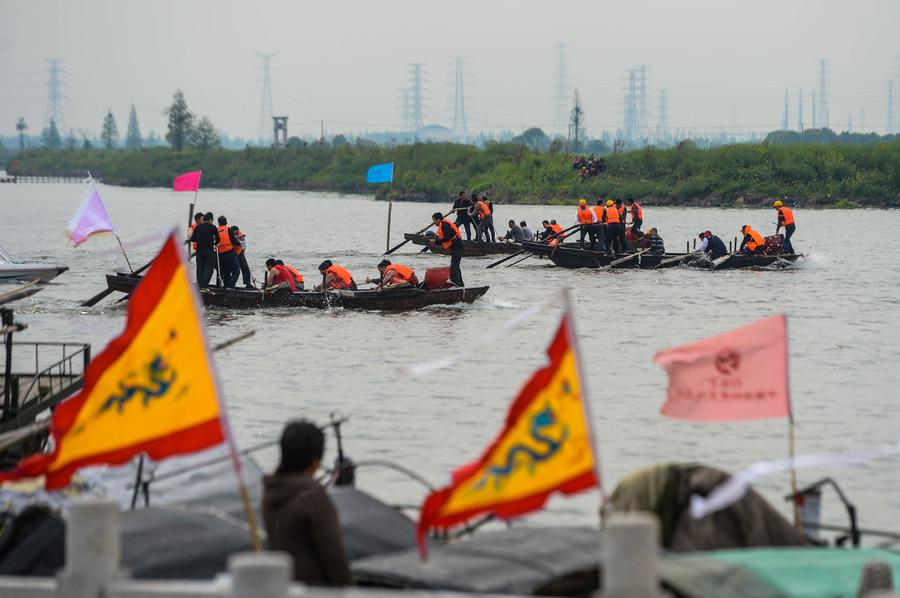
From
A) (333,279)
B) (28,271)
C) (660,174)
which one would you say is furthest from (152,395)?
(660,174)

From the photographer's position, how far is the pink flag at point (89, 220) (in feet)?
79.8

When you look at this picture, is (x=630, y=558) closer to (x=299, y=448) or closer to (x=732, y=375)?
(x=299, y=448)

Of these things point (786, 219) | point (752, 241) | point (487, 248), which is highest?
point (786, 219)

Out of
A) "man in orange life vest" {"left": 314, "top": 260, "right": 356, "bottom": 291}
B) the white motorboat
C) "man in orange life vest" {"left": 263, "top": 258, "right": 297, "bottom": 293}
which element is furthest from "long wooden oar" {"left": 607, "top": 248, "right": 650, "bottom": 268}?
the white motorboat

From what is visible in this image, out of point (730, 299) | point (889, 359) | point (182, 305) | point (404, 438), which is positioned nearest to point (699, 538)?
point (182, 305)

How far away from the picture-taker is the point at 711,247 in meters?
37.0

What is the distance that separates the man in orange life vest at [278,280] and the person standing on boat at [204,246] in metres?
1.18

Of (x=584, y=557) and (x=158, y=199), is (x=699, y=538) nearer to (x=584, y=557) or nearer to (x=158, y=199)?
(x=584, y=557)

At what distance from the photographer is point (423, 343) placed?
24875mm

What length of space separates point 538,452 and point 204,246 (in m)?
21.0

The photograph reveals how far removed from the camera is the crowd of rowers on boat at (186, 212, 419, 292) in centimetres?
2655

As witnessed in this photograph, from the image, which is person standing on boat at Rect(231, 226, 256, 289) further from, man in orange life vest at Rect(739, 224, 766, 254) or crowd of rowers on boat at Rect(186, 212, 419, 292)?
man in orange life vest at Rect(739, 224, 766, 254)

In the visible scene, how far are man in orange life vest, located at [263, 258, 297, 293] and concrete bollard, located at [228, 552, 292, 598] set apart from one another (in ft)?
69.9

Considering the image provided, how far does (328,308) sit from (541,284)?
9151 millimetres
